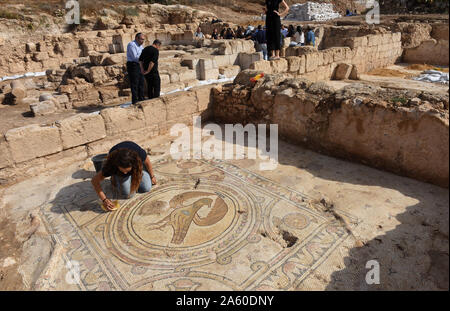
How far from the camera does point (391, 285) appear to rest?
2.64 meters

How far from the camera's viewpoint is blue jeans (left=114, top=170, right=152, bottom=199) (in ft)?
12.8

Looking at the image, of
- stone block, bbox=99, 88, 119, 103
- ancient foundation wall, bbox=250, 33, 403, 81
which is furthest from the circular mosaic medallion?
stone block, bbox=99, 88, 119, 103

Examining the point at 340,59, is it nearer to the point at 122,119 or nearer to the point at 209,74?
the point at 209,74

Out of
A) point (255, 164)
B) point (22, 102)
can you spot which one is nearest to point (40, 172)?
point (255, 164)

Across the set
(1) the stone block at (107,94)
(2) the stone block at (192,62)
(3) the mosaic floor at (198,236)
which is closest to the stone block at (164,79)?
(2) the stone block at (192,62)

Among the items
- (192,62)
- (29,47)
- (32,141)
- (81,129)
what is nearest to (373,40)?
(192,62)

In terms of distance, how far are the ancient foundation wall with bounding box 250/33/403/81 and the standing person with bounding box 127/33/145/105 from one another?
3.04 m

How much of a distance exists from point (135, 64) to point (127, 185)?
4216 mm

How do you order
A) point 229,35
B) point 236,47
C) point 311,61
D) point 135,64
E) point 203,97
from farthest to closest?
point 229,35
point 236,47
point 311,61
point 135,64
point 203,97

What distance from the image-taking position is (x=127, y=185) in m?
3.92

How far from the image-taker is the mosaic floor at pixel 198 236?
285cm

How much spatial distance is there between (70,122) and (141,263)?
3.20 m

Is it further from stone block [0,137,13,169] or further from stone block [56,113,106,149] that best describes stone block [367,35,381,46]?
stone block [0,137,13,169]
